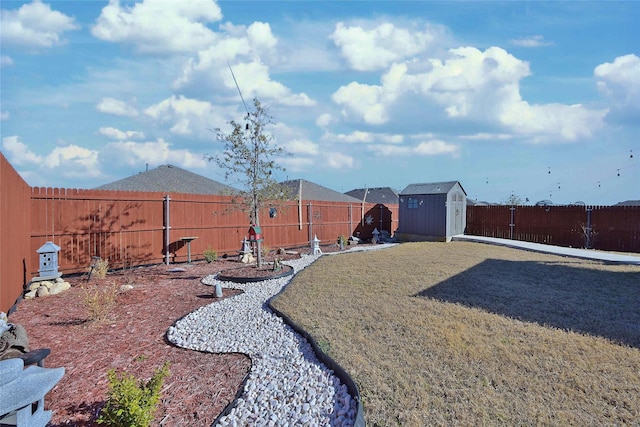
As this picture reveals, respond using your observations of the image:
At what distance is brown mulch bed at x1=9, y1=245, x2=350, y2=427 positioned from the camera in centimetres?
296

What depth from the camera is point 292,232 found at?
14.2 meters

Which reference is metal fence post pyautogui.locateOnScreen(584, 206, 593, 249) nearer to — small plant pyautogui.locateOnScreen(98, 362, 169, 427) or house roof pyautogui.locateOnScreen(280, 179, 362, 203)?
house roof pyautogui.locateOnScreen(280, 179, 362, 203)

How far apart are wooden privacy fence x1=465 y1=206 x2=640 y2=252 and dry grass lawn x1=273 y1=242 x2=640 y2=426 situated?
24.0 feet

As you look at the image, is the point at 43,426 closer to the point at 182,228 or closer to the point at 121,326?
the point at 121,326

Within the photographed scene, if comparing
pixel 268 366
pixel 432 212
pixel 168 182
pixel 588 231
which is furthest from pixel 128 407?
pixel 588 231

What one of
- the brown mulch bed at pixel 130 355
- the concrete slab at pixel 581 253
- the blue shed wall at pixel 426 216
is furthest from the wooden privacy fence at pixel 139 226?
the concrete slab at pixel 581 253

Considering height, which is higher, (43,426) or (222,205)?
(222,205)

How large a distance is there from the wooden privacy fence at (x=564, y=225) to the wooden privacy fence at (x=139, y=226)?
9.26m

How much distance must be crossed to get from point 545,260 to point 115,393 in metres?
11.3

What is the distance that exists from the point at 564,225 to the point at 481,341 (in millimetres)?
14044

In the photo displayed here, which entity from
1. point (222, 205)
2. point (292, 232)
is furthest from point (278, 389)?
point (292, 232)

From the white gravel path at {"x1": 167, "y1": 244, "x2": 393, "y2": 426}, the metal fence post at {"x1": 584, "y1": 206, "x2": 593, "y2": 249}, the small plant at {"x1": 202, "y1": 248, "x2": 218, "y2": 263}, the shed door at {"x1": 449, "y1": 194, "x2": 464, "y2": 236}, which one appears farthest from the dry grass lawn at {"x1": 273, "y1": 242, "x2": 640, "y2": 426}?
the shed door at {"x1": 449, "y1": 194, "x2": 464, "y2": 236}

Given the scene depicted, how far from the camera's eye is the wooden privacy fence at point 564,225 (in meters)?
14.3

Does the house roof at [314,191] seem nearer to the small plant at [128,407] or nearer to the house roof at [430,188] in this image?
the house roof at [430,188]
